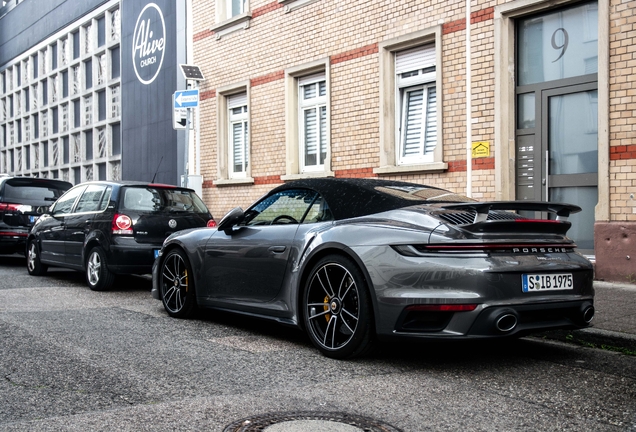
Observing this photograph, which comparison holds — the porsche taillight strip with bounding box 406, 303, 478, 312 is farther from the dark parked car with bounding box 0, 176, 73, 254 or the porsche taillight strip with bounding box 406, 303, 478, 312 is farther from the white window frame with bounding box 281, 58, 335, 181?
the dark parked car with bounding box 0, 176, 73, 254

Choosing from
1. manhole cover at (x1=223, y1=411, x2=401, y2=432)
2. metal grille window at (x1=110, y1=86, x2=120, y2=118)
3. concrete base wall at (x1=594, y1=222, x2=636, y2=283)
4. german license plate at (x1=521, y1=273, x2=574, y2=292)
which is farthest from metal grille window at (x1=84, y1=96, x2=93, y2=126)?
manhole cover at (x1=223, y1=411, x2=401, y2=432)

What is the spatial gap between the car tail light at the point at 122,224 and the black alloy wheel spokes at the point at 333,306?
188 inches

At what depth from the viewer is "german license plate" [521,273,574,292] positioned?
Result: 16.4 feet

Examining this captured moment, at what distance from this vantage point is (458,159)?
11625mm

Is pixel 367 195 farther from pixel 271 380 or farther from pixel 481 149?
pixel 481 149

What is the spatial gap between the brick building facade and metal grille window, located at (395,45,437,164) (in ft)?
0.13

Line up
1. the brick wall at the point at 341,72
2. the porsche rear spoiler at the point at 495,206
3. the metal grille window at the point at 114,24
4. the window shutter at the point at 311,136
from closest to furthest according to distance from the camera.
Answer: the porsche rear spoiler at the point at 495,206 < the brick wall at the point at 341,72 < the window shutter at the point at 311,136 < the metal grille window at the point at 114,24

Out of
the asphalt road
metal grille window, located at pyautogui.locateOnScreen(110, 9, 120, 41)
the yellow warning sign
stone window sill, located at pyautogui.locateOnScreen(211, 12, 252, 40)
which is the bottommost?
the asphalt road

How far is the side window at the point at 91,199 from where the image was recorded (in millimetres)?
10305

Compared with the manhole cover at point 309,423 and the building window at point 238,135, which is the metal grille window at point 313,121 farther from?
the manhole cover at point 309,423

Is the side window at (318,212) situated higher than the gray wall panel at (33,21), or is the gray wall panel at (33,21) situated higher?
the gray wall panel at (33,21)

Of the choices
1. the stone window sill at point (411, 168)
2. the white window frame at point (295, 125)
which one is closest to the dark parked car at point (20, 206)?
the white window frame at point (295, 125)

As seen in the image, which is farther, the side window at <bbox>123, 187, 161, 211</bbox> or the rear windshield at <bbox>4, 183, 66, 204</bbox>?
the rear windshield at <bbox>4, 183, 66, 204</bbox>

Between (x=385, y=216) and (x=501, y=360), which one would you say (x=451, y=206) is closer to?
(x=385, y=216)
